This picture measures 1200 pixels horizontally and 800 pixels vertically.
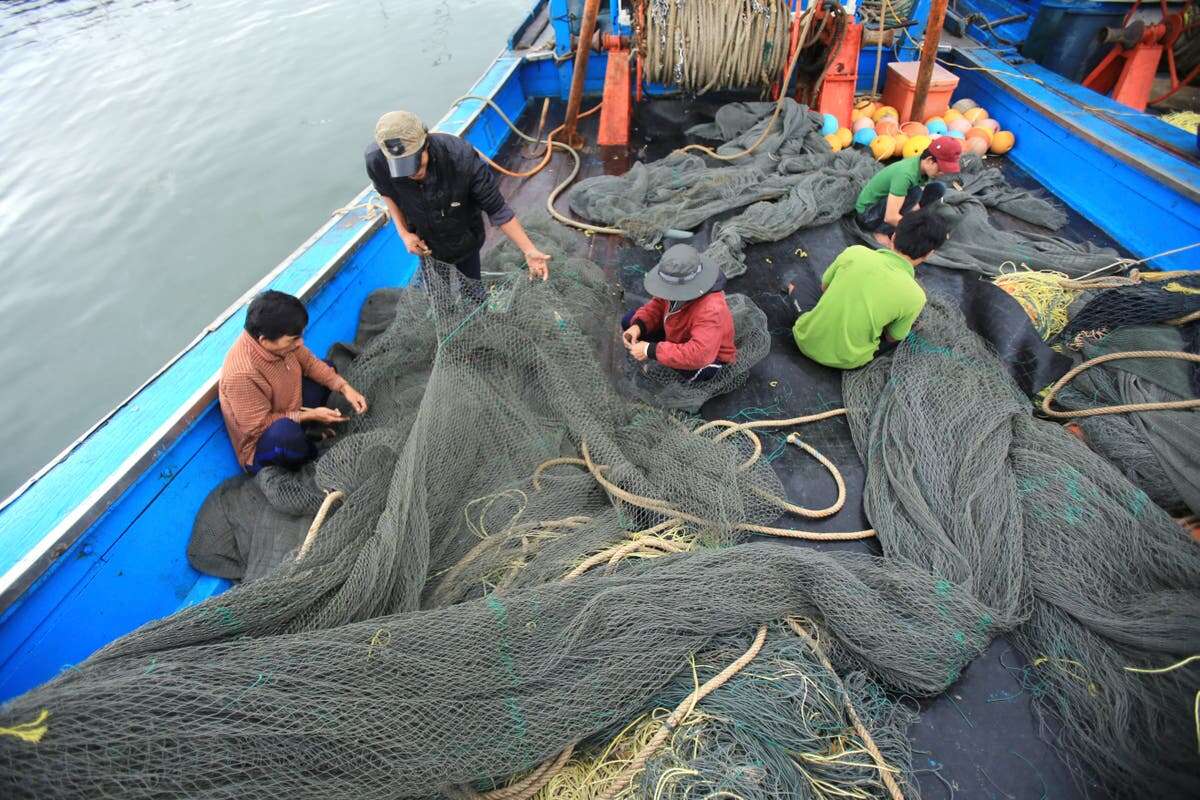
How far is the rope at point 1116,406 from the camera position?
286cm

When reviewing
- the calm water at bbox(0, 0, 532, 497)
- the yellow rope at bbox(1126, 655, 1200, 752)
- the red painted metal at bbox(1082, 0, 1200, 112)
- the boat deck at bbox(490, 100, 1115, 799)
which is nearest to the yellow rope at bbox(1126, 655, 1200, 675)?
the yellow rope at bbox(1126, 655, 1200, 752)

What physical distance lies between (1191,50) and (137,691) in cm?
1130

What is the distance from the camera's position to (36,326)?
252 inches

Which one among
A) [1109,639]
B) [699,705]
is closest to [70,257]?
[699,705]

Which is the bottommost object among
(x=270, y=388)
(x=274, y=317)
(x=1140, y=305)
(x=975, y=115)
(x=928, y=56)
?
(x=1140, y=305)

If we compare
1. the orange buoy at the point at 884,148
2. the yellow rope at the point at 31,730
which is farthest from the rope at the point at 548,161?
the yellow rope at the point at 31,730

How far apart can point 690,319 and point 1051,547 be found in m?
1.91

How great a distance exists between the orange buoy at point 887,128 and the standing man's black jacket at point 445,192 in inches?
185

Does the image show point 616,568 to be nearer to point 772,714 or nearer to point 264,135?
point 772,714

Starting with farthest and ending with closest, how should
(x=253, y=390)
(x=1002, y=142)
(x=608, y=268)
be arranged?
(x=1002, y=142) → (x=608, y=268) → (x=253, y=390)

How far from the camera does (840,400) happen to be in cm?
337

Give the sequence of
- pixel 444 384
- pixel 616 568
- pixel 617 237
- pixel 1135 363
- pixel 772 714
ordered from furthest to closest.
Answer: pixel 617 237 < pixel 1135 363 < pixel 444 384 < pixel 616 568 < pixel 772 714

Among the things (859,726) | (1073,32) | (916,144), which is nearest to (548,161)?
(916,144)

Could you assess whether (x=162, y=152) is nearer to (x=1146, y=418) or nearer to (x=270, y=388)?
(x=270, y=388)
